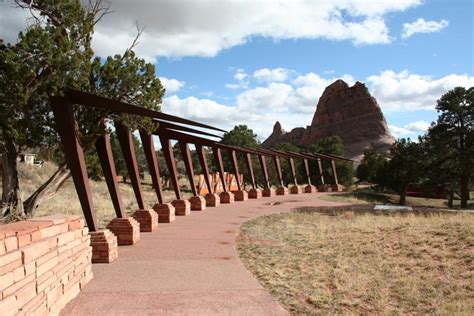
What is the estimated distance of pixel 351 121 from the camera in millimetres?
96812

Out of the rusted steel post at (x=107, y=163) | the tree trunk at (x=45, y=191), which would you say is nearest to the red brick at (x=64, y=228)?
the rusted steel post at (x=107, y=163)

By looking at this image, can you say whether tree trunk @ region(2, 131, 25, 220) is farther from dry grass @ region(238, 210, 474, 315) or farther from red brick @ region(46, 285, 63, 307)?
dry grass @ region(238, 210, 474, 315)

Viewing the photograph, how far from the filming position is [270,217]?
54.0ft

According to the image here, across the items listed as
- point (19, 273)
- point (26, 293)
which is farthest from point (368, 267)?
point (19, 273)

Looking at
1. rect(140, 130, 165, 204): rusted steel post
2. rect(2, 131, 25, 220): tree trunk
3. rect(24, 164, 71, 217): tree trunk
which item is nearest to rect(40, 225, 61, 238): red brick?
rect(2, 131, 25, 220): tree trunk

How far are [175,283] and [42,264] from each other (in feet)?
7.50

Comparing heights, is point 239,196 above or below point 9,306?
above

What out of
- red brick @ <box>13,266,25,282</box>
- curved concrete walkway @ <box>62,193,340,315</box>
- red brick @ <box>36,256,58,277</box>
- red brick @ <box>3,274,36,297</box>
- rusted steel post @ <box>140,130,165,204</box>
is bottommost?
curved concrete walkway @ <box>62,193,340,315</box>

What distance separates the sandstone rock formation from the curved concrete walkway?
81.1 m

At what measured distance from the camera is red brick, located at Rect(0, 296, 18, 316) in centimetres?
360

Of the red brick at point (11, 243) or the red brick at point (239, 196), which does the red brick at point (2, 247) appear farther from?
the red brick at point (239, 196)

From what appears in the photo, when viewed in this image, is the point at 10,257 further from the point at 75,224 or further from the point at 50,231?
the point at 75,224

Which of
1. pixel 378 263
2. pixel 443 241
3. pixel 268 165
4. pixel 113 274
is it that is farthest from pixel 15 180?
pixel 268 165

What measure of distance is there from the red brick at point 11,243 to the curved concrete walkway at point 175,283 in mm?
1460
